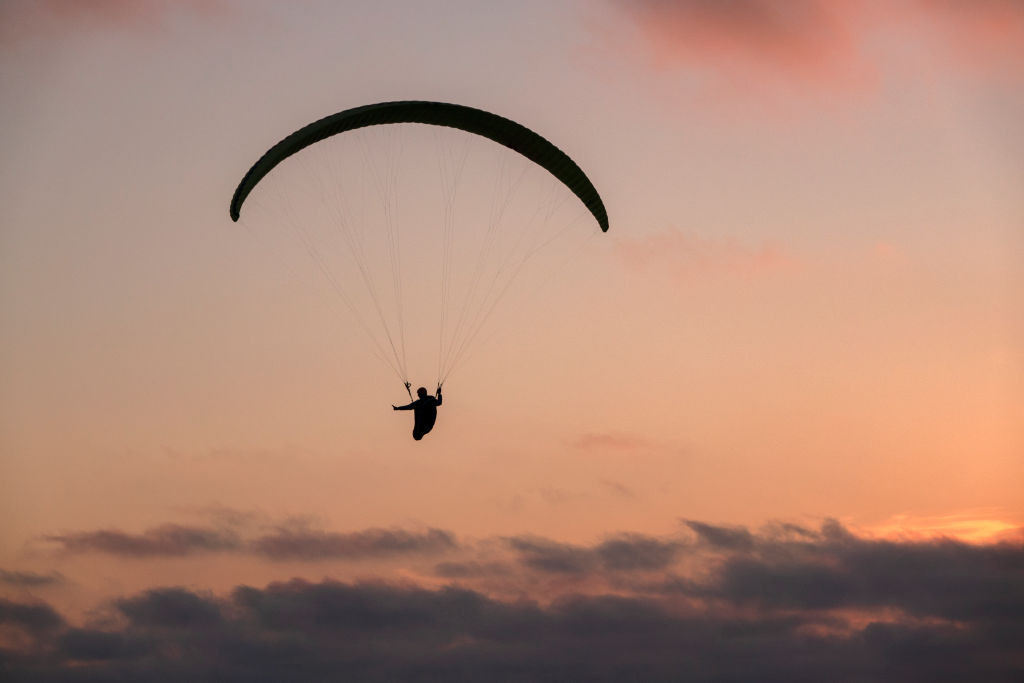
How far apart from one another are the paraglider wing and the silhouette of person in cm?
766

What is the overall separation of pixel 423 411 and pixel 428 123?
8.63 m

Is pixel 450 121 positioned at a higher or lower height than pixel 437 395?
higher

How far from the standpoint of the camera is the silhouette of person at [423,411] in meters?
57.0

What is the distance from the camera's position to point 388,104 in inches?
2186

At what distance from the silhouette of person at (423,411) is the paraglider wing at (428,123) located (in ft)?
25.1

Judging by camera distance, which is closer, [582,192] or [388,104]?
[388,104]

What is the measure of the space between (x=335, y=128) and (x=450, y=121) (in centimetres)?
367

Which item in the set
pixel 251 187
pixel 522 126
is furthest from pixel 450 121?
pixel 251 187

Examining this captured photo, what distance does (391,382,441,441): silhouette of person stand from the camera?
57.0 metres

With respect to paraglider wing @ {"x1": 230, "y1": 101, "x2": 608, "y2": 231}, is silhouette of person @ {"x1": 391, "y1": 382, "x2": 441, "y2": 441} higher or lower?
lower

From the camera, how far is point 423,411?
187ft

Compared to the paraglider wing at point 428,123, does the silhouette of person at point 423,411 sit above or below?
below

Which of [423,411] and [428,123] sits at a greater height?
[428,123]

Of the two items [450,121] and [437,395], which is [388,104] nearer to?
[450,121]
